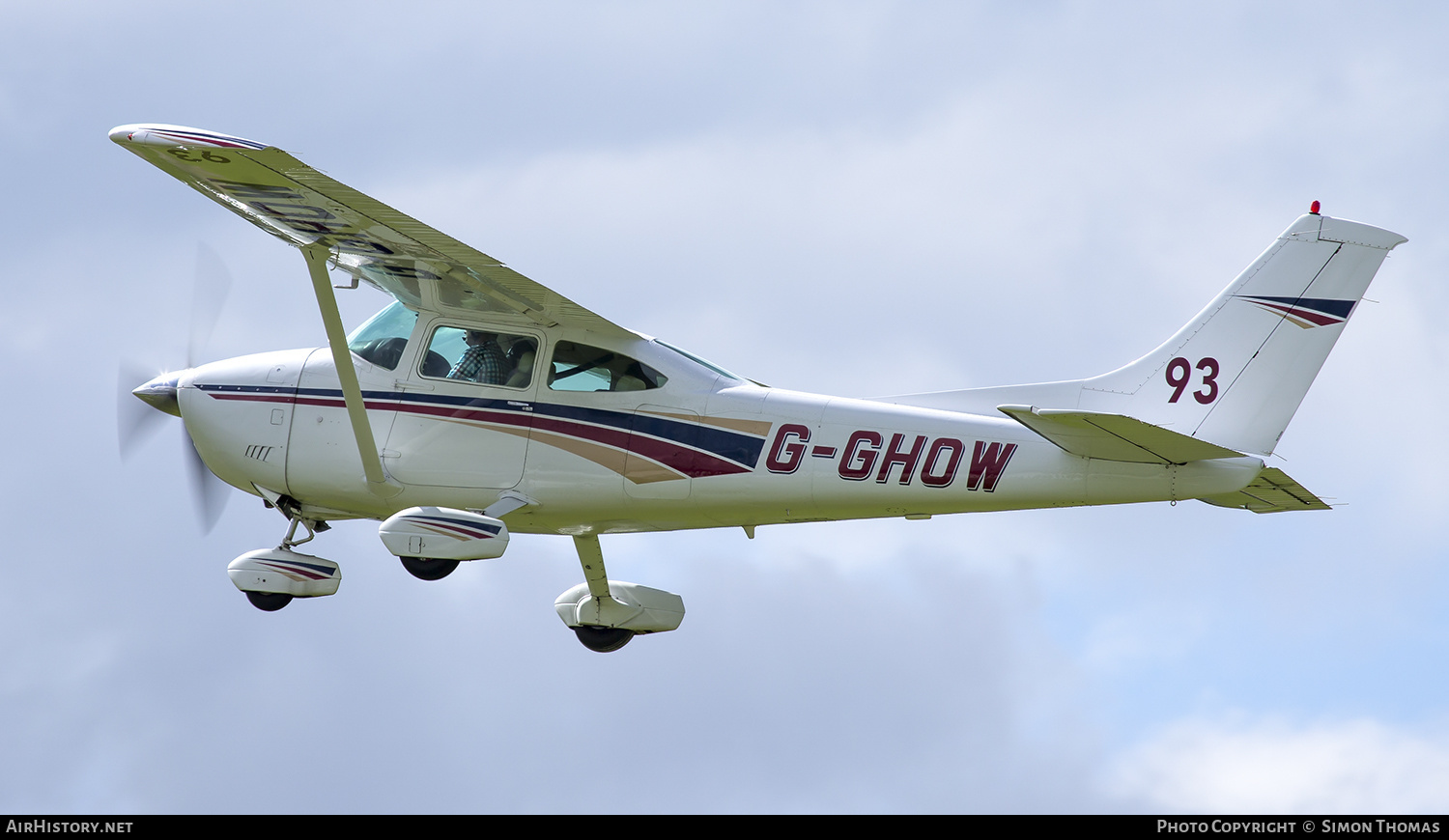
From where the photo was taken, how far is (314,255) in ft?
47.9

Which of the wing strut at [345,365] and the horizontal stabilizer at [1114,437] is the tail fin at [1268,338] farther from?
the wing strut at [345,365]

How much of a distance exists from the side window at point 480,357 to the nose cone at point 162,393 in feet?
7.84

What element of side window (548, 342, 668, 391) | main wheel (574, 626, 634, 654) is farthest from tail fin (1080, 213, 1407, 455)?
main wheel (574, 626, 634, 654)

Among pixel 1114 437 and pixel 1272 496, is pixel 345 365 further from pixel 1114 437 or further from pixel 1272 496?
pixel 1272 496

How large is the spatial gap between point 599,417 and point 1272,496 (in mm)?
5053

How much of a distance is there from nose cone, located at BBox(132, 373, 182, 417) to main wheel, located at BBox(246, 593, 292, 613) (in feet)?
6.25

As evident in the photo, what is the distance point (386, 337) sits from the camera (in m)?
15.4

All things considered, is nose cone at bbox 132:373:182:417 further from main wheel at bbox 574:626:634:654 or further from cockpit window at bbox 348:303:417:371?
main wheel at bbox 574:626:634:654

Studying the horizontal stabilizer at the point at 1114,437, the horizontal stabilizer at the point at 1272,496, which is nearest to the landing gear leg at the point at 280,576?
the horizontal stabilizer at the point at 1114,437

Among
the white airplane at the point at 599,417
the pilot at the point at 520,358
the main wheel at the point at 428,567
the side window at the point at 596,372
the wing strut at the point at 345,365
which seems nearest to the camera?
the white airplane at the point at 599,417

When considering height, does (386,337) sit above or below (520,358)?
below

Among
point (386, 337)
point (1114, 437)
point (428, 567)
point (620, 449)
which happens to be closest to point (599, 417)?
point (620, 449)

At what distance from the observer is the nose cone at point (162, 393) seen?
16109 millimetres
